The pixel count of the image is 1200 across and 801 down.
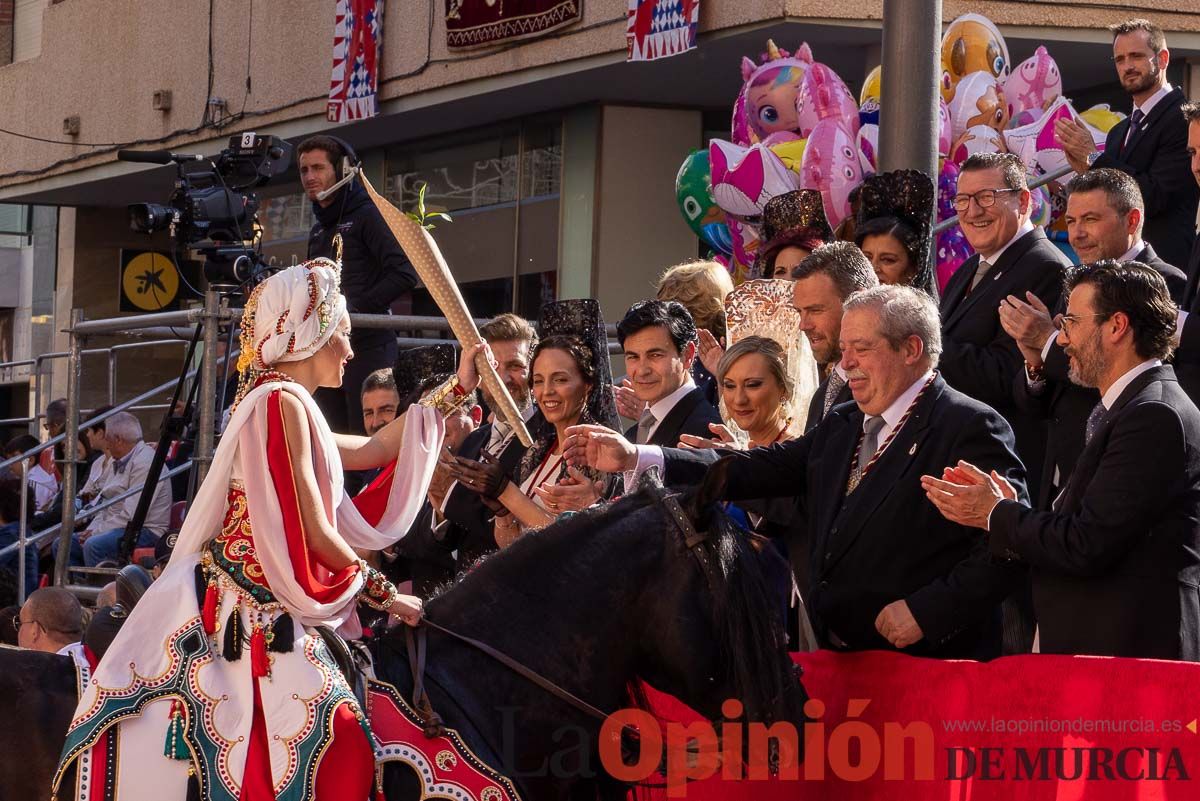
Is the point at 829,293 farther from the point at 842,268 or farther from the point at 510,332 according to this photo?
the point at 510,332

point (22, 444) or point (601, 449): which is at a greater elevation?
point (601, 449)

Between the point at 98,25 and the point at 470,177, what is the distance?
23.8 feet

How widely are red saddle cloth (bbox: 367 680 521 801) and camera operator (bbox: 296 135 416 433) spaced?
4499 mm

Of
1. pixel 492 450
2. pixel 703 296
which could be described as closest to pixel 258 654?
pixel 492 450

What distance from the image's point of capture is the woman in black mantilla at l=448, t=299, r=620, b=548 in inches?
215

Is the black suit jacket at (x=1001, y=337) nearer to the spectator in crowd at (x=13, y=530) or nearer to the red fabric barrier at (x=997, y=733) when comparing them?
the red fabric barrier at (x=997, y=733)

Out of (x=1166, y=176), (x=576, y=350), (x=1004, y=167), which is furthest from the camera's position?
(x=1166, y=176)

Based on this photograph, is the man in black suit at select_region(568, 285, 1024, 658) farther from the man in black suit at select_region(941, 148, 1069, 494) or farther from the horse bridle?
the man in black suit at select_region(941, 148, 1069, 494)

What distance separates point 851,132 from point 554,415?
12.8 ft

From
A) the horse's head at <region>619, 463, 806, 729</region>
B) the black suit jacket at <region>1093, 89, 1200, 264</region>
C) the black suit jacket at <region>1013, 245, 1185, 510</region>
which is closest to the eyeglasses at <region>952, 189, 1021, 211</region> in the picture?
the black suit jacket at <region>1013, 245, 1185, 510</region>

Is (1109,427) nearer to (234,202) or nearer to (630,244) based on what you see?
(234,202)

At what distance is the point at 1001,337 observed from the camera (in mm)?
5641

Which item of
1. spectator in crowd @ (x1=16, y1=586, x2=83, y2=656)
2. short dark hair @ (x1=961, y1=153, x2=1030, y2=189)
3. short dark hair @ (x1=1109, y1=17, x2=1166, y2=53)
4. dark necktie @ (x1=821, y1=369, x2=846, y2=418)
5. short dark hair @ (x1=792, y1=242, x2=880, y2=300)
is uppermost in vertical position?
short dark hair @ (x1=1109, y1=17, x2=1166, y2=53)

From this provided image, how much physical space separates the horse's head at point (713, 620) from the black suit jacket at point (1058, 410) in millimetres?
1456
